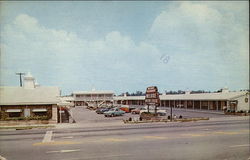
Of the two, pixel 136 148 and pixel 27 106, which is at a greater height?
pixel 27 106

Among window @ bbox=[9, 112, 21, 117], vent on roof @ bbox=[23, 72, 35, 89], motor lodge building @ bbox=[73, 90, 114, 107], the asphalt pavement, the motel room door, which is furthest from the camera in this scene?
motor lodge building @ bbox=[73, 90, 114, 107]

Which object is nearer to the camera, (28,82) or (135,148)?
(135,148)

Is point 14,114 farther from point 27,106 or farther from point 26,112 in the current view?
point 27,106

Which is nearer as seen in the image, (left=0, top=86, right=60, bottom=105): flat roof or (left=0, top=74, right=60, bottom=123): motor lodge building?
(left=0, top=74, right=60, bottom=123): motor lodge building

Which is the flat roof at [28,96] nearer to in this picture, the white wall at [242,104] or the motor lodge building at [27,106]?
the motor lodge building at [27,106]

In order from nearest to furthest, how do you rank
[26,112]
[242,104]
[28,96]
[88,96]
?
[26,112]
[28,96]
[242,104]
[88,96]

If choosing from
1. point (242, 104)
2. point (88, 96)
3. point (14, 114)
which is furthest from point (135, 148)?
point (88, 96)

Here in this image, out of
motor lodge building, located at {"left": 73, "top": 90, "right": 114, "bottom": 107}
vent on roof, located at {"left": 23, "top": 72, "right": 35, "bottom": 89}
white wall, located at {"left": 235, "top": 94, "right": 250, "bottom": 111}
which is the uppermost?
vent on roof, located at {"left": 23, "top": 72, "right": 35, "bottom": 89}

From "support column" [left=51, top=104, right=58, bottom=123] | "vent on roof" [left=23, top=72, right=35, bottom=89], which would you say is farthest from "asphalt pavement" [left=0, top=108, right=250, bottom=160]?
"vent on roof" [left=23, top=72, right=35, bottom=89]

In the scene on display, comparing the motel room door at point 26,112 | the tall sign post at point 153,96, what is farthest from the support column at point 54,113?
the tall sign post at point 153,96

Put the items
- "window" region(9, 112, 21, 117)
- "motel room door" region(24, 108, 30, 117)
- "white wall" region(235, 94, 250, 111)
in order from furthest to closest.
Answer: "white wall" region(235, 94, 250, 111), "motel room door" region(24, 108, 30, 117), "window" region(9, 112, 21, 117)

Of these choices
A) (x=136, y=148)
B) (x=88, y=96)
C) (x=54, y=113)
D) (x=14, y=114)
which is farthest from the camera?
(x=88, y=96)

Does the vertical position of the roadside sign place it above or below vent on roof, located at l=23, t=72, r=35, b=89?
below

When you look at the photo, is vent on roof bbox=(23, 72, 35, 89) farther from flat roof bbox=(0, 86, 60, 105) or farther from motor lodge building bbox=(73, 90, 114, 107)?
motor lodge building bbox=(73, 90, 114, 107)
